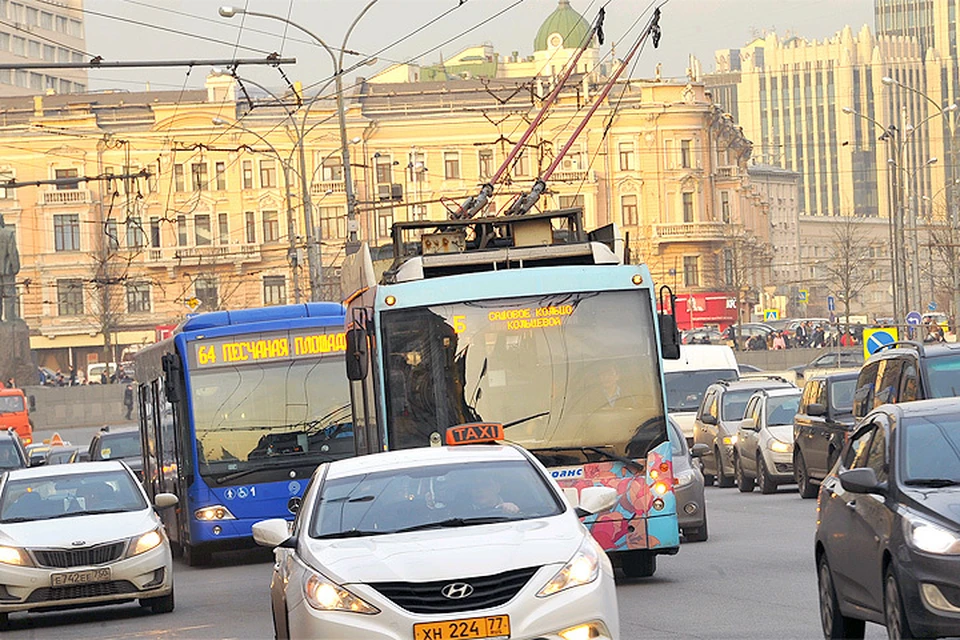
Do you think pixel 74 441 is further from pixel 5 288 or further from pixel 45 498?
pixel 45 498

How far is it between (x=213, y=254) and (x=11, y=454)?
73.6 meters

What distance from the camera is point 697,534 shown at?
20344mm

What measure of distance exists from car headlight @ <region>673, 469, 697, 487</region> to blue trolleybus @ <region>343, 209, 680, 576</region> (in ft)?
12.4

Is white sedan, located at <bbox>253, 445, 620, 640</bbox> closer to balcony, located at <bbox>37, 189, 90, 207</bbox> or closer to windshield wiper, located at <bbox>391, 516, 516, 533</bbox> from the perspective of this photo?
windshield wiper, located at <bbox>391, 516, 516, 533</bbox>

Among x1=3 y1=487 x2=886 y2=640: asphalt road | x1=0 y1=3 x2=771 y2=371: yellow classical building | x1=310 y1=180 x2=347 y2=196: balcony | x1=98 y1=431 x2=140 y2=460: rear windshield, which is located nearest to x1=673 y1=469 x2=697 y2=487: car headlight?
x1=3 y1=487 x2=886 y2=640: asphalt road

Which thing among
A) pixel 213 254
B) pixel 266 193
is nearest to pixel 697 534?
pixel 213 254

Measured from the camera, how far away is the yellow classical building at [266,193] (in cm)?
10169

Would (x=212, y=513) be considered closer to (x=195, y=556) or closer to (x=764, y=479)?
(x=195, y=556)

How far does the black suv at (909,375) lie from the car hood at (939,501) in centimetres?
845

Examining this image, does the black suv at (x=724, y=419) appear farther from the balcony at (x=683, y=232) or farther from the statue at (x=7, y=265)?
the balcony at (x=683, y=232)

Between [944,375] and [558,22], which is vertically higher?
[558,22]

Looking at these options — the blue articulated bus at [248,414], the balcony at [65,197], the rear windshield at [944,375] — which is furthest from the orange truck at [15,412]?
the balcony at [65,197]

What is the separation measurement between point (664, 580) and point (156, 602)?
445cm

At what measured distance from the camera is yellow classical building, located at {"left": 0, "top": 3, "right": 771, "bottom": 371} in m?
102
